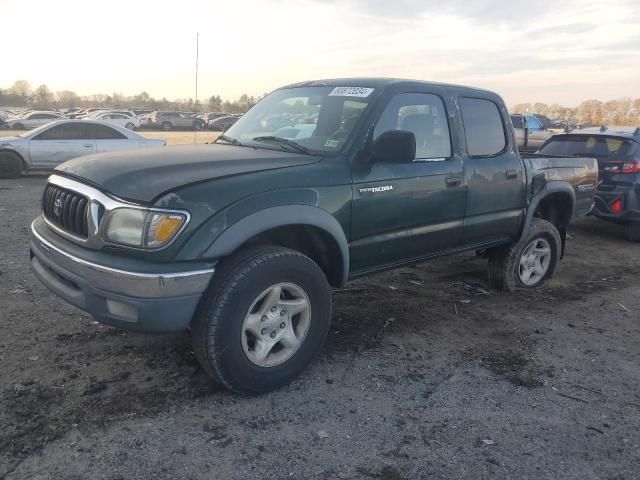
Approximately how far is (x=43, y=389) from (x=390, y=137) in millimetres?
2618

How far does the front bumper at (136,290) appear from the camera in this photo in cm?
282

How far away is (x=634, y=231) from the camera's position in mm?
8125

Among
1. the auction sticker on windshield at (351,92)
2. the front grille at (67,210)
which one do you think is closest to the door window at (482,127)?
the auction sticker on windshield at (351,92)

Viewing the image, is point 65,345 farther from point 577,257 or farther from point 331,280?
point 577,257

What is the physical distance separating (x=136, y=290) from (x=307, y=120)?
1904mm

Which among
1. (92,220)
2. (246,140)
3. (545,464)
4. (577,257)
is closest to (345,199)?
(246,140)

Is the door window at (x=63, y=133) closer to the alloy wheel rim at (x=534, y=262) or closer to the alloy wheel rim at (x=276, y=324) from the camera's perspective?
the alloy wheel rim at (x=534, y=262)

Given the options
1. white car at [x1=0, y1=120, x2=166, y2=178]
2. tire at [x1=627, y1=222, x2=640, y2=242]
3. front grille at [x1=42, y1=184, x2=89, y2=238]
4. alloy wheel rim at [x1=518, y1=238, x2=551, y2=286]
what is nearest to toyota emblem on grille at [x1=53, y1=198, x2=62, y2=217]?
front grille at [x1=42, y1=184, x2=89, y2=238]

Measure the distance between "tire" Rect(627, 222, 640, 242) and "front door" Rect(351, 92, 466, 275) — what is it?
495cm

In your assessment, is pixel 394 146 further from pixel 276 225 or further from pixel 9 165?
pixel 9 165

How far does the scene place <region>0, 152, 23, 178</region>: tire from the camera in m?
12.0

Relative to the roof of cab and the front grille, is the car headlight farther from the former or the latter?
the roof of cab

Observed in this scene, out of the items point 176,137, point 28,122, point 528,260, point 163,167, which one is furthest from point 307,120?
point 28,122

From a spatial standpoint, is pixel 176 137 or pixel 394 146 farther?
pixel 176 137
